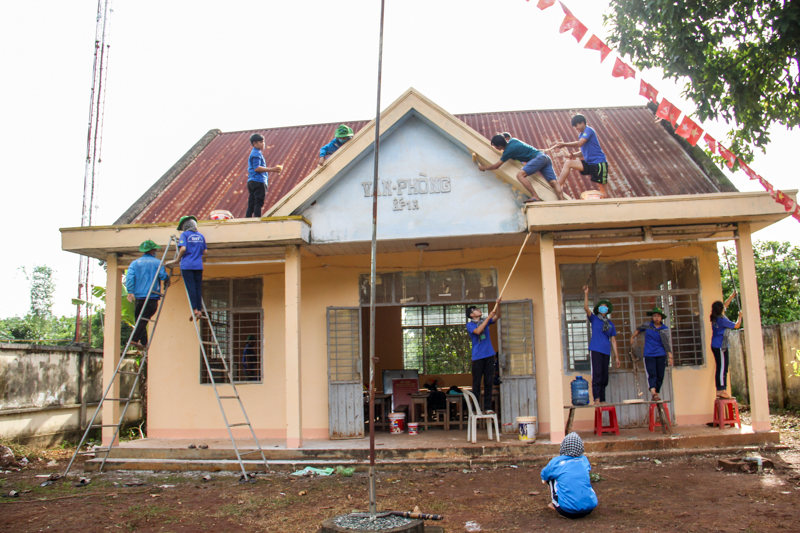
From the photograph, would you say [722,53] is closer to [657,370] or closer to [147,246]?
[657,370]

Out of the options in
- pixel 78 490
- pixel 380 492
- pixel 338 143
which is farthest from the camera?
pixel 338 143

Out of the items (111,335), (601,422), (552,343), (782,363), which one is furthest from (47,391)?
(782,363)

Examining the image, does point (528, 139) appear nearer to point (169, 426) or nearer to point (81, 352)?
point (169, 426)

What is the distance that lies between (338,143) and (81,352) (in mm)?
6522

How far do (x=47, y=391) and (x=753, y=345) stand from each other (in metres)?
11.2

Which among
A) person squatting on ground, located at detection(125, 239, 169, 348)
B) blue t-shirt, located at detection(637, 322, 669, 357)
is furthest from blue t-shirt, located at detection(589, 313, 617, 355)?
person squatting on ground, located at detection(125, 239, 169, 348)

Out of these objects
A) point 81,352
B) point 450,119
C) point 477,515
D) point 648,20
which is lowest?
point 477,515

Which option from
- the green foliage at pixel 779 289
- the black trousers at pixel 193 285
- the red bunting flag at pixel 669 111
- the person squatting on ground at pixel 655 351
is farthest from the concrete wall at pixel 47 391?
the green foliage at pixel 779 289

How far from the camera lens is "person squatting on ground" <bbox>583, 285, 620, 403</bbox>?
27.9ft

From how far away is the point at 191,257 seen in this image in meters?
8.13

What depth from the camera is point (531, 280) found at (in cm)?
947

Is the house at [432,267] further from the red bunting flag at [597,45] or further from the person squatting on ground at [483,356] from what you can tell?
the red bunting flag at [597,45]

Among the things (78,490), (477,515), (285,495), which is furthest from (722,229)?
(78,490)

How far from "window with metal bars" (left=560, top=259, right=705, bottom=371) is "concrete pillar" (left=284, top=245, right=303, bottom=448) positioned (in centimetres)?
413
